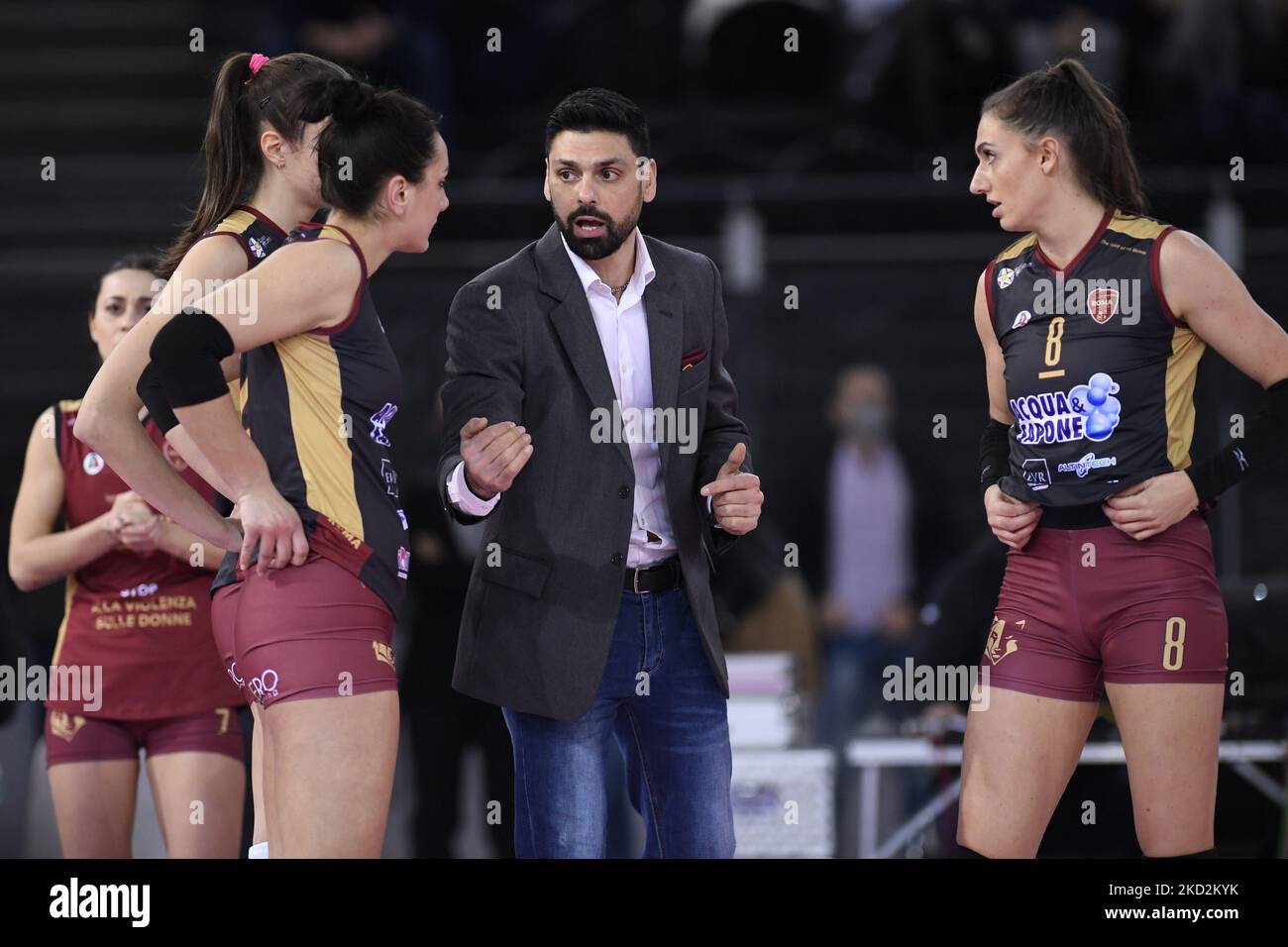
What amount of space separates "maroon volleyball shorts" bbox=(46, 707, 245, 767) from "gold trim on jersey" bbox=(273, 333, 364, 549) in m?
1.01

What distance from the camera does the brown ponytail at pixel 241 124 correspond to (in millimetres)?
3408

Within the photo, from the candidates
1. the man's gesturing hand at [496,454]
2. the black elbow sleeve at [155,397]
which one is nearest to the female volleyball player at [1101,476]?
the man's gesturing hand at [496,454]

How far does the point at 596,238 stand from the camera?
3.44m

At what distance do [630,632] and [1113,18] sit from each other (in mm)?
6093

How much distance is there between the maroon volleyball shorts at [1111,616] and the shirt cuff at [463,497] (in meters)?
1.10

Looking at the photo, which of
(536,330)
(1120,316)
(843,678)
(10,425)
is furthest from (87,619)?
(10,425)

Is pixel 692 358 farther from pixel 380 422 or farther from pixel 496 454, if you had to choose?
pixel 380 422

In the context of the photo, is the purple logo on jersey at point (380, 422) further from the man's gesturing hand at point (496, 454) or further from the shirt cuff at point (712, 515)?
the shirt cuff at point (712, 515)

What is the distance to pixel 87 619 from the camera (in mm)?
4043

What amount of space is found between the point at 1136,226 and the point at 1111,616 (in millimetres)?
787

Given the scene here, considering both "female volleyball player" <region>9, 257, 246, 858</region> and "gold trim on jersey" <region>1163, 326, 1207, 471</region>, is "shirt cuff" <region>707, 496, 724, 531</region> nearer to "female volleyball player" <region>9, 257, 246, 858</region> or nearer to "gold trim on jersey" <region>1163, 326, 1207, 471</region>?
"gold trim on jersey" <region>1163, 326, 1207, 471</region>

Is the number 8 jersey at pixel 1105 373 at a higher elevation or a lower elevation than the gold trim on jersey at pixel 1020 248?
lower

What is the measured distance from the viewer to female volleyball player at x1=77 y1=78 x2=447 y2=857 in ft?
9.87

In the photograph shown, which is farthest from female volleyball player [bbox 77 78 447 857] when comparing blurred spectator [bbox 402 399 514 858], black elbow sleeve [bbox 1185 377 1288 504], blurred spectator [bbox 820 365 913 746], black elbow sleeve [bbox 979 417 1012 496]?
blurred spectator [bbox 820 365 913 746]
